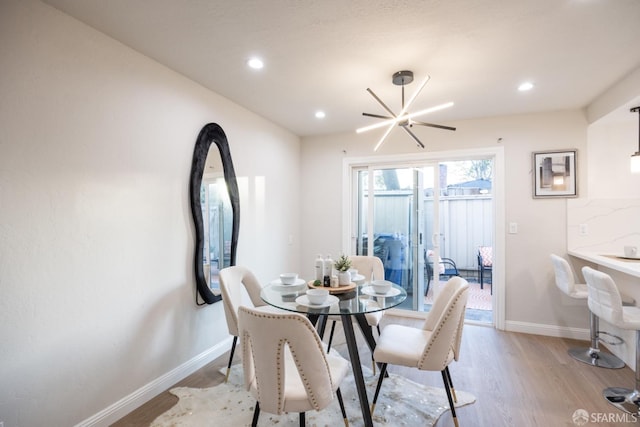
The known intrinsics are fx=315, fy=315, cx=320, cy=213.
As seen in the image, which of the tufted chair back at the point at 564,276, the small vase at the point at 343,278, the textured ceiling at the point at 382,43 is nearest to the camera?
the textured ceiling at the point at 382,43

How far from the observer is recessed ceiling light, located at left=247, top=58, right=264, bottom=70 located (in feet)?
7.67

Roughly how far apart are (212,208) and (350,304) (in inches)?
62.2

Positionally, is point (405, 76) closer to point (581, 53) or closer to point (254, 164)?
point (581, 53)

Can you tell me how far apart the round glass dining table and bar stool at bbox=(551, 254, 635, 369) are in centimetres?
182

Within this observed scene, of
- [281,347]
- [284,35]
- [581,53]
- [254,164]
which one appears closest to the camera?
[281,347]

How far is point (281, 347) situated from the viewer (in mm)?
1418

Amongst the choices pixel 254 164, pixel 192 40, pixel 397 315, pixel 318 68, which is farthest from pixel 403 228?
pixel 192 40

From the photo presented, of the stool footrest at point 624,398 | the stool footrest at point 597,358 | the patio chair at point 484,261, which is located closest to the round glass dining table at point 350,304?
the stool footrest at point 624,398

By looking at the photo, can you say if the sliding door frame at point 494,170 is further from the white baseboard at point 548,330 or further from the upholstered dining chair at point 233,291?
the upholstered dining chair at point 233,291

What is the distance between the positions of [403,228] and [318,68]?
2.45m

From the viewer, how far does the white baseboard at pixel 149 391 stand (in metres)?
1.95

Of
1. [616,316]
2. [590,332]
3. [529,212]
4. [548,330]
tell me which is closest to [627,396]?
[616,316]

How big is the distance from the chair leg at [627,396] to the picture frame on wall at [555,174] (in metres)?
1.62

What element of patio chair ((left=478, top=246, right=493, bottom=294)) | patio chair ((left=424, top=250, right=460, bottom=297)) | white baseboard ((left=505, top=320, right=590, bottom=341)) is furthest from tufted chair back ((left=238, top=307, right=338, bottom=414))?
patio chair ((left=478, top=246, right=493, bottom=294))
